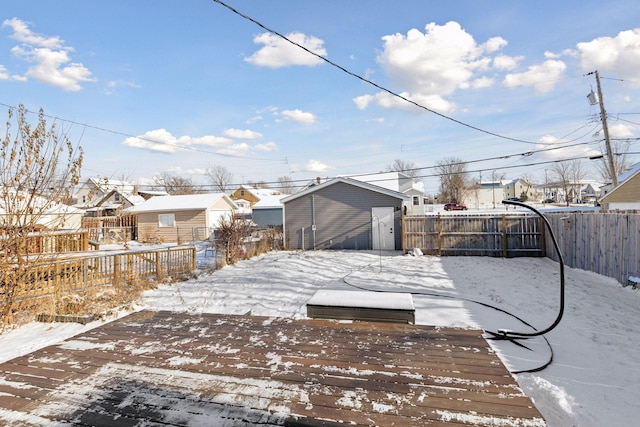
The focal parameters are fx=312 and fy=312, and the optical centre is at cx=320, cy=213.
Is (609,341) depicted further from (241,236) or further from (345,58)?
(241,236)

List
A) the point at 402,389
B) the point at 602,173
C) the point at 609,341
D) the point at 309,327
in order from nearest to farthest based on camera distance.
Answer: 1. the point at 402,389
2. the point at 309,327
3. the point at 609,341
4. the point at 602,173

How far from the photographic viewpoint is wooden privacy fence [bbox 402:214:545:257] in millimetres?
12156

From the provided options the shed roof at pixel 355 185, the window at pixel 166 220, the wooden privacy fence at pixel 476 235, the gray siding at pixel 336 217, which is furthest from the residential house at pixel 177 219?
the wooden privacy fence at pixel 476 235

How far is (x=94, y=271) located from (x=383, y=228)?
1142cm

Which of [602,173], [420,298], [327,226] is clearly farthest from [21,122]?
[602,173]

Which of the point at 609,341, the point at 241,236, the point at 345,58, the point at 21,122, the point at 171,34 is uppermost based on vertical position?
the point at 171,34

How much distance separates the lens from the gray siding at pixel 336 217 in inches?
602

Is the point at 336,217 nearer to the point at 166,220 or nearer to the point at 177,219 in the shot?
the point at 177,219

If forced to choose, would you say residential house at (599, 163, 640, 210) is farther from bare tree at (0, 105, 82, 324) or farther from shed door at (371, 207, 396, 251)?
bare tree at (0, 105, 82, 324)

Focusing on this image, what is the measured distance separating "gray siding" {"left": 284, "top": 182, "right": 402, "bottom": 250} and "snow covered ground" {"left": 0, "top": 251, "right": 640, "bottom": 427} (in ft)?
11.9

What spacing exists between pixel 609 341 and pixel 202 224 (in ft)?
75.7

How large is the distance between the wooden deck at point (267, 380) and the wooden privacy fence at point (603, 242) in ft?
19.7

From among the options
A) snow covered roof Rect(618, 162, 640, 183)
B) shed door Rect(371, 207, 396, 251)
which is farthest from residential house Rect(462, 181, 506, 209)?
shed door Rect(371, 207, 396, 251)

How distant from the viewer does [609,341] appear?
14.6 ft
